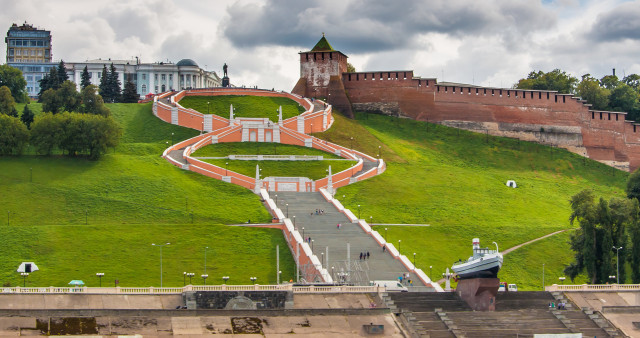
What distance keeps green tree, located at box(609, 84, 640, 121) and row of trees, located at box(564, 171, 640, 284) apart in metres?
54.1

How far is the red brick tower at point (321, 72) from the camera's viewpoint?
11306 cm

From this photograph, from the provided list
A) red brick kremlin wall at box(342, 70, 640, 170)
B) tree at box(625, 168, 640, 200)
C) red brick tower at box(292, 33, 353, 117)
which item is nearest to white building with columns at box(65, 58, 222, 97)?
red brick tower at box(292, 33, 353, 117)

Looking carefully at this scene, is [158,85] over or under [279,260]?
over

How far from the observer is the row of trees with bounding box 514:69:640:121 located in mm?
117375

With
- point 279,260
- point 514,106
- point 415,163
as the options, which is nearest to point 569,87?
point 514,106

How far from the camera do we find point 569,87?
120750 millimetres

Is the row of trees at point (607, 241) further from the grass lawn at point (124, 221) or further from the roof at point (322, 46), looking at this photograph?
the roof at point (322, 46)

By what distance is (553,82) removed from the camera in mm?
119812

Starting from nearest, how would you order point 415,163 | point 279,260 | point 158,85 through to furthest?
point 279,260, point 415,163, point 158,85

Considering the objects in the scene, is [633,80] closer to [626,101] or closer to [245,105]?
[626,101]

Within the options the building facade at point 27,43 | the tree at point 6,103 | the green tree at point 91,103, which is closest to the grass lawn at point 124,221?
the green tree at point 91,103

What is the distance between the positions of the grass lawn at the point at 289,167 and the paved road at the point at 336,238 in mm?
3883

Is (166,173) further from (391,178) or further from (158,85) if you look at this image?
(158,85)

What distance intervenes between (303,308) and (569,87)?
77.8m
